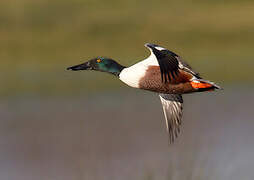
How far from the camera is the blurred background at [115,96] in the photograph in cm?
621

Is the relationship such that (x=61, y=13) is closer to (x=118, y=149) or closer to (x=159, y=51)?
(x=118, y=149)

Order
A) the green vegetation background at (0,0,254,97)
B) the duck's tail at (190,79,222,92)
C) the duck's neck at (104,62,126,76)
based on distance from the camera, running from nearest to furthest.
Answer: the duck's tail at (190,79,222,92) < the duck's neck at (104,62,126,76) < the green vegetation background at (0,0,254,97)

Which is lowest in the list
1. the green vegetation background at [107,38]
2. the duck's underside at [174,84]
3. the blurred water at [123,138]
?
the blurred water at [123,138]

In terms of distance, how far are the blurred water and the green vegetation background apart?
557 mm

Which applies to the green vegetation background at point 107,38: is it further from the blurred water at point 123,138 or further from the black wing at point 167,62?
the black wing at point 167,62

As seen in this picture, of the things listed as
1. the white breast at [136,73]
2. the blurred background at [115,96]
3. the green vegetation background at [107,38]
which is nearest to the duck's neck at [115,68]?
the white breast at [136,73]

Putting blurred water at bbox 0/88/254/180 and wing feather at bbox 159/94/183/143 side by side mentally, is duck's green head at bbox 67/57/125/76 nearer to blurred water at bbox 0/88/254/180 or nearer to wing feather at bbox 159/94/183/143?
wing feather at bbox 159/94/183/143

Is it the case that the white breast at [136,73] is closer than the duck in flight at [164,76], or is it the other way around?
the duck in flight at [164,76]

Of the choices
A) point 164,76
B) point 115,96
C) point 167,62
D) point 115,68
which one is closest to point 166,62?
point 167,62

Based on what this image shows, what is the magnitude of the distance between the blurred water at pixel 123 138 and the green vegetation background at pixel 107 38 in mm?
557

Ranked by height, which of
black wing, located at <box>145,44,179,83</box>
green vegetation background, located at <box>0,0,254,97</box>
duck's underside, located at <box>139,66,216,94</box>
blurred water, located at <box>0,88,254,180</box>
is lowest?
blurred water, located at <box>0,88,254,180</box>

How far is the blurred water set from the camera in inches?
223

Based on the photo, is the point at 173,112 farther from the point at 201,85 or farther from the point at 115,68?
the point at 201,85

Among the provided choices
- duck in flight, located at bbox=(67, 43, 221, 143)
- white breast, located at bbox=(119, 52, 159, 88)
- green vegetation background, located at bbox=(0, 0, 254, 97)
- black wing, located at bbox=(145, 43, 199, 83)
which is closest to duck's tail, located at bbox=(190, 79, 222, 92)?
duck in flight, located at bbox=(67, 43, 221, 143)
